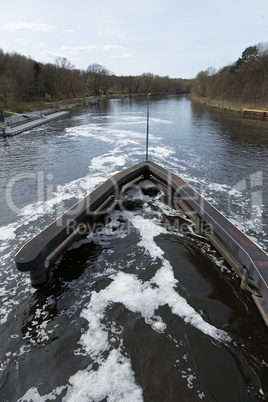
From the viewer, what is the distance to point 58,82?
68.7 metres

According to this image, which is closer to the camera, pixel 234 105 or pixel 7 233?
pixel 7 233

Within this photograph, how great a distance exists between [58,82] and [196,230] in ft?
243

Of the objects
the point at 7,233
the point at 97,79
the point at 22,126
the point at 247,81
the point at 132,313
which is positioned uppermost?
the point at 97,79

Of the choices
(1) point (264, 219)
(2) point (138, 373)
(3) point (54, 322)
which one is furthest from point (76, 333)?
(1) point (264, 219)

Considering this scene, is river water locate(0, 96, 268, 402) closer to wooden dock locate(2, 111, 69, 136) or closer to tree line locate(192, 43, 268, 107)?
wooden dock locate(2, 111, 69, 136)

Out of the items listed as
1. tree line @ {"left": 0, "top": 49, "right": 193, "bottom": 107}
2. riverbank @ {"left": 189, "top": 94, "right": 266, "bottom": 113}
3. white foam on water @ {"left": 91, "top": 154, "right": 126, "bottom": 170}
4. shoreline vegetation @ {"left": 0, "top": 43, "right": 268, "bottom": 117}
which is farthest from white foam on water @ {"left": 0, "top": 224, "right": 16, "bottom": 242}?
riverbank @ {"left": 189, "top": 94, "right": 266, "bottom": 113}

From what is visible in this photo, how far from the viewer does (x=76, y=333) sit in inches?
201

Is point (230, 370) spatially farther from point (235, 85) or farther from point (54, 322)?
point (235, 85)

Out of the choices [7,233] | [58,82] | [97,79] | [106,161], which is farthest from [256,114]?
[97,79]

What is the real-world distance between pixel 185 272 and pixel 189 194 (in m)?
3.54

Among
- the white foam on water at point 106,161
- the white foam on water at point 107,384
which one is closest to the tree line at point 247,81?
the white foam on water at point 106,161

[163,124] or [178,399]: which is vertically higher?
[163,124]

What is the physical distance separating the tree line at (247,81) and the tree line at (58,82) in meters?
45.9

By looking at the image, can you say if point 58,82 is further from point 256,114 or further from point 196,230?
point 196,230
